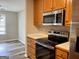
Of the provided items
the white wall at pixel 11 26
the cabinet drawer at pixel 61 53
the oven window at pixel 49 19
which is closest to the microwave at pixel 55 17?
the oven window at pixel 49 19

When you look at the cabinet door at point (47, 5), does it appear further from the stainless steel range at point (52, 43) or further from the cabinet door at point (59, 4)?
the stainless steel range at point (52, 43)

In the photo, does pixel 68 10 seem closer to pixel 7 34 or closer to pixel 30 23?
pixel 30 23

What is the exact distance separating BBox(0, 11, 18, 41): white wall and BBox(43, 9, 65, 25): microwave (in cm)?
544

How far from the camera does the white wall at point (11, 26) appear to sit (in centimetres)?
809

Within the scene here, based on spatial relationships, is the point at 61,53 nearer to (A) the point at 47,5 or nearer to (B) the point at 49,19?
(B) the point at 49,19

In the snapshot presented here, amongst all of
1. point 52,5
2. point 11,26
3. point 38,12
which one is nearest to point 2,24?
point 11,26

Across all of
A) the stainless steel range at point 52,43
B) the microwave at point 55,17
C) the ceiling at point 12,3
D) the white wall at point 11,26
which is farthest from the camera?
the white wall at point 11,26

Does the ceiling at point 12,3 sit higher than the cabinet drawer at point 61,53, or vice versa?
the ceiling at point 12,3

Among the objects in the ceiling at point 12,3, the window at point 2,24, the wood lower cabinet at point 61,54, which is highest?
the ceiling at point 12,3

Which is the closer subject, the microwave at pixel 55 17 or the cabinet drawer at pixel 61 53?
the cabinet drawer at pixel 61 53

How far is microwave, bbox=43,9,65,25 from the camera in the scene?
248 centimetres

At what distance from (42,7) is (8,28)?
533cm

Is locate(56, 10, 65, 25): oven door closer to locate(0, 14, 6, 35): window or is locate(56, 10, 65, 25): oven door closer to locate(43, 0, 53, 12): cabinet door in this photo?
locate(43, 0, 53, 12): cabinet door

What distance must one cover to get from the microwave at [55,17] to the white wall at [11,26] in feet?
17.9
